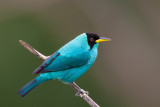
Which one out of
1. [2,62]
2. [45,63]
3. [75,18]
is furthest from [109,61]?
[45,63]

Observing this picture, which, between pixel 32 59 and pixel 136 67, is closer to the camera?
pixel 32 59

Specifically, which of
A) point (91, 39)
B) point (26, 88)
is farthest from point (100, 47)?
point (26, 88)

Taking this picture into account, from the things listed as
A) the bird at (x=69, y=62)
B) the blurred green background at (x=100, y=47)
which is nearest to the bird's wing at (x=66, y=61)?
the bird at (x=69, y=62)

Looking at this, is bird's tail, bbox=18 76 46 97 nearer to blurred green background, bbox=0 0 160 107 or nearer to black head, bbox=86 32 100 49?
black head, bbox=86 32 100 49

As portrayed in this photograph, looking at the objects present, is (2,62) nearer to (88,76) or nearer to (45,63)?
(88,76)

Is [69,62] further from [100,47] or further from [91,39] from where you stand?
[100,47]

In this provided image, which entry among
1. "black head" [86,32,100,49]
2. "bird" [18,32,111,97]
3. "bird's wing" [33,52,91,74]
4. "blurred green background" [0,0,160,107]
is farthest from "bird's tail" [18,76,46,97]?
"blurred green background" [0,0,160,107]

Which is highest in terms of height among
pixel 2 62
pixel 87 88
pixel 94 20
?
pixel 2 62

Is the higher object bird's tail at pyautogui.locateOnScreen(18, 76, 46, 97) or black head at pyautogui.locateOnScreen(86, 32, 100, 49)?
bird's tail at pyautogui.locateOnScreen(18, 76, 46, 97)
